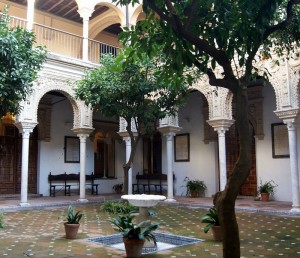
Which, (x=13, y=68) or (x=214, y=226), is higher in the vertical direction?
(x=13, y=68)

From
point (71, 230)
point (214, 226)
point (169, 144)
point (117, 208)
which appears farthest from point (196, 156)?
point (71, 230)

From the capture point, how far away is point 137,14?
53.9 ft

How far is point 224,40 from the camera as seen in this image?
4.38 metres

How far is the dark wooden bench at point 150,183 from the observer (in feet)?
58.3

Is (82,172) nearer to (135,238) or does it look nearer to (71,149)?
(71,149)

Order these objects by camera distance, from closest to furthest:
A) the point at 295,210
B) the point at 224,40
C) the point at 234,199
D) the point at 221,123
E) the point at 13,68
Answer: the point at 234,199 < the point at 224,40 < the point at 13,68 < the point at 295,210 < the point at 221,123

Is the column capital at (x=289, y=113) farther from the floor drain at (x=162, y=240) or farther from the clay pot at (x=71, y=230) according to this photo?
the clay pot at (x=71, y=230)

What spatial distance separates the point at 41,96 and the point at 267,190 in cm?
892

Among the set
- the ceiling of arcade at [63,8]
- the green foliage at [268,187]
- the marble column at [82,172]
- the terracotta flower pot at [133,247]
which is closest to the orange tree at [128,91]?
the marble column at [82,172]

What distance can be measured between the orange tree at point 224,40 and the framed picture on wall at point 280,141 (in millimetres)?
9778

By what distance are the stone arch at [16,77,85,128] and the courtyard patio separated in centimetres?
304

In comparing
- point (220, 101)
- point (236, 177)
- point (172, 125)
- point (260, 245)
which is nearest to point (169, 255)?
point (260, 245)

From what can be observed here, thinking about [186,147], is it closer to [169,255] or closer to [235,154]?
[235,154]

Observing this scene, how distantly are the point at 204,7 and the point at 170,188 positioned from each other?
10422mm
